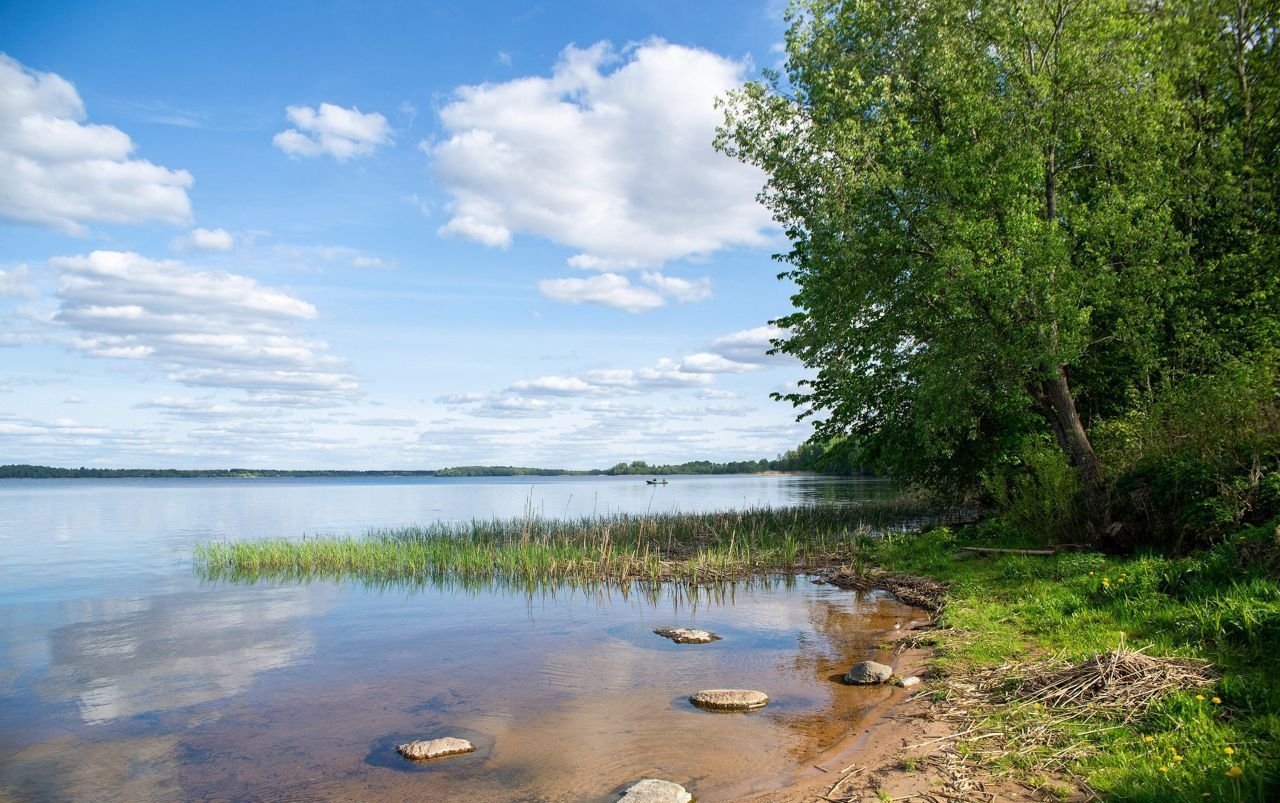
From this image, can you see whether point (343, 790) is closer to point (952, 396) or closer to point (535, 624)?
point (535, 624)

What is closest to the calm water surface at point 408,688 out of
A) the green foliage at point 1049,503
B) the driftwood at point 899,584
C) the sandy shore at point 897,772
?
the sandy shore at point 897,772

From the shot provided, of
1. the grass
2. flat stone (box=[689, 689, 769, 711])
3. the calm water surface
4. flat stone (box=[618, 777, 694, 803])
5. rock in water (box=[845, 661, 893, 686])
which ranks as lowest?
the calm water surface

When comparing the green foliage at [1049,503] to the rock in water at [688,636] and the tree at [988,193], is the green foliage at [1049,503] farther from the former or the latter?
the rock in water at [688,636]

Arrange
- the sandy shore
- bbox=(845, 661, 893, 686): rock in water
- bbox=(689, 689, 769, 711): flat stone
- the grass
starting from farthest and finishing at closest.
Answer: bbox=(845, 661, 893, 686): rock in water → bbox=(689, 689, 769, 711): flat stone → the sandy shore → the grass

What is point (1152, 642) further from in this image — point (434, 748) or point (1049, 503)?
point (1049, 503)

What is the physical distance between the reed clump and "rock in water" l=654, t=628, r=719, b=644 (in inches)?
225

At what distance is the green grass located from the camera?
5617 millimetres

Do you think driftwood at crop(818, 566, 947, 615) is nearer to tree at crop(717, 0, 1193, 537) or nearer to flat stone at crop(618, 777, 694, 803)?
tree at crop(717, 0, 1193, 537)

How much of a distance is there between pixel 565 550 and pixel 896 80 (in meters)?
16.2

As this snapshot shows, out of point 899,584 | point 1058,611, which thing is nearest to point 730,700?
point 1058,611

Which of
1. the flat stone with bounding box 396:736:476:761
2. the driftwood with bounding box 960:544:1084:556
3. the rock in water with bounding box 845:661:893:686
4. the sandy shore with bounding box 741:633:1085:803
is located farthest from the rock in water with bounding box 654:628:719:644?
the driftwood with bounding box 960:544:1084:556

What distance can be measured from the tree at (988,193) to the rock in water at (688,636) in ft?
28.5

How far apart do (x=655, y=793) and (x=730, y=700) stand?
2.94 meters

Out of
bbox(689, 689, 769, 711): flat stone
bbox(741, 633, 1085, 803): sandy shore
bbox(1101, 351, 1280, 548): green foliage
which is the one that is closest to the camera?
bbox(741, 633, 1085, 803): sandy shore
